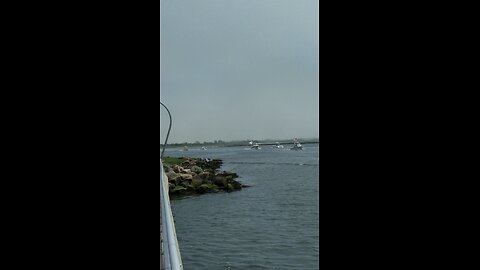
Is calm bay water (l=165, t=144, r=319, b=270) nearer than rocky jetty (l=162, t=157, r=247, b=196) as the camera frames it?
Yes

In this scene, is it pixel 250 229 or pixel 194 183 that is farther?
pixel 194 183

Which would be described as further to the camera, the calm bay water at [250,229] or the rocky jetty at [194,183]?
the rocky jetty at [194,183]

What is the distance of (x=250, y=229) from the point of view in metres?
9.88

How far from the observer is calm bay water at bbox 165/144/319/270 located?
23.1ft

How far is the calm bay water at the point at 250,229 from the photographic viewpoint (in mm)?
7047
